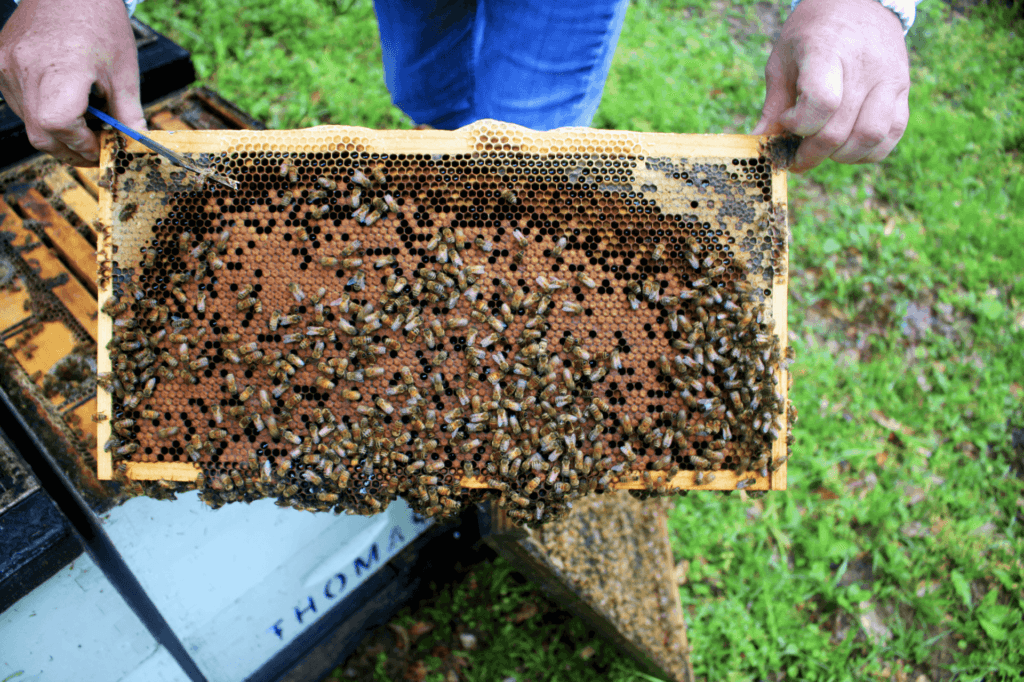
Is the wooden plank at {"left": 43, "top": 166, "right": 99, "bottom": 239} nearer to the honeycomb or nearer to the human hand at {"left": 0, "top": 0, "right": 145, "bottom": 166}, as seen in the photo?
the human hand at {"left": 0, "top": 0, "right": 145, "bottom": 166}

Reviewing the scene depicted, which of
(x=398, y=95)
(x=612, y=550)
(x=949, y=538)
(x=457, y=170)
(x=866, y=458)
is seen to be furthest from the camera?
(x=866, y=458)

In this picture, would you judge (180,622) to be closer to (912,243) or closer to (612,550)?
(612,550)

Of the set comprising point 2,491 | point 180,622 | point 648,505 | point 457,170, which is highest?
point 457,170

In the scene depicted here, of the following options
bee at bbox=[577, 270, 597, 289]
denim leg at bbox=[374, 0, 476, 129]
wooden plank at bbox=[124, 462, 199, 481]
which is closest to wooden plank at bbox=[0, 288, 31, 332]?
wooden plank at bbox=[124, 462, 199, 481]

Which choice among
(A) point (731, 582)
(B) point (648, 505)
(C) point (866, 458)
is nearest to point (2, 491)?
(B) point (648, 505)

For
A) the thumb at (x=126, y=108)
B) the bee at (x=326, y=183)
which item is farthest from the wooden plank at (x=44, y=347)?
the bee at (x=326, y=183)
